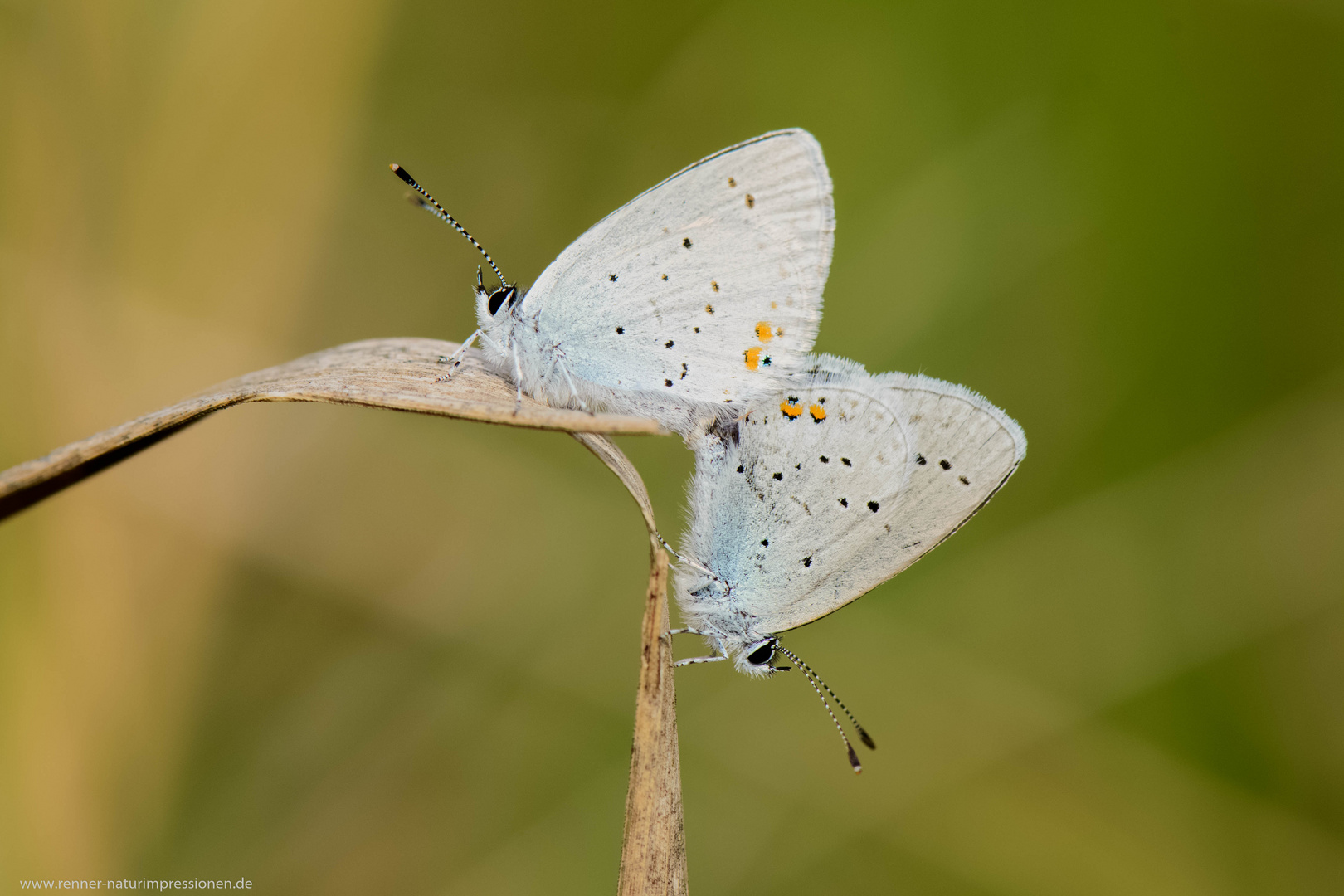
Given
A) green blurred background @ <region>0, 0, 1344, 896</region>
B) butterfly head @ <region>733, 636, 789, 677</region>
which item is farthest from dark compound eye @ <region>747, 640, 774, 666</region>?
green blurred background @ <region>0, 0, 1344, 896</region>

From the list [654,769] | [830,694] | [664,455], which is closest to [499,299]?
[664,455]

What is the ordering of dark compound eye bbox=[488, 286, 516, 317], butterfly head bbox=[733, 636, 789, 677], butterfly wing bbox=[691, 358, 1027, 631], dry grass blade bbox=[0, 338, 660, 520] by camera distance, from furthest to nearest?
butterfly head bbox=[733, 636, 789, 677] < dark compound eye bbox=[488, 286, 516, 317] < butterfly wing bbox=[691, 358, 1027, 631] < dry grass blade bbox=[0, 338, 660, 520]

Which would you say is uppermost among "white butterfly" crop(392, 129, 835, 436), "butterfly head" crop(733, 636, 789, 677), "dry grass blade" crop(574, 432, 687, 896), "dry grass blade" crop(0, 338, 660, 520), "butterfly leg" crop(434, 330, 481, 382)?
"white butterfly" crop(392, 129, 835, 436)

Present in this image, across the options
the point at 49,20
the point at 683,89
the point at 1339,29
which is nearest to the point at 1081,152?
the point at 1339,29

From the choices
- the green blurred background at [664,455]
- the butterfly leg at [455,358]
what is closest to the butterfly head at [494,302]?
the butterfly leg at [455,358]

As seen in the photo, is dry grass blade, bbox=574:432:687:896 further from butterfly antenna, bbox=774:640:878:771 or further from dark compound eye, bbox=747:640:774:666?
butterfly antenna, bbox=774:640:878:771

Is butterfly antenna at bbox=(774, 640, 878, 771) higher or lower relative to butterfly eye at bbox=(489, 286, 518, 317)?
lower
